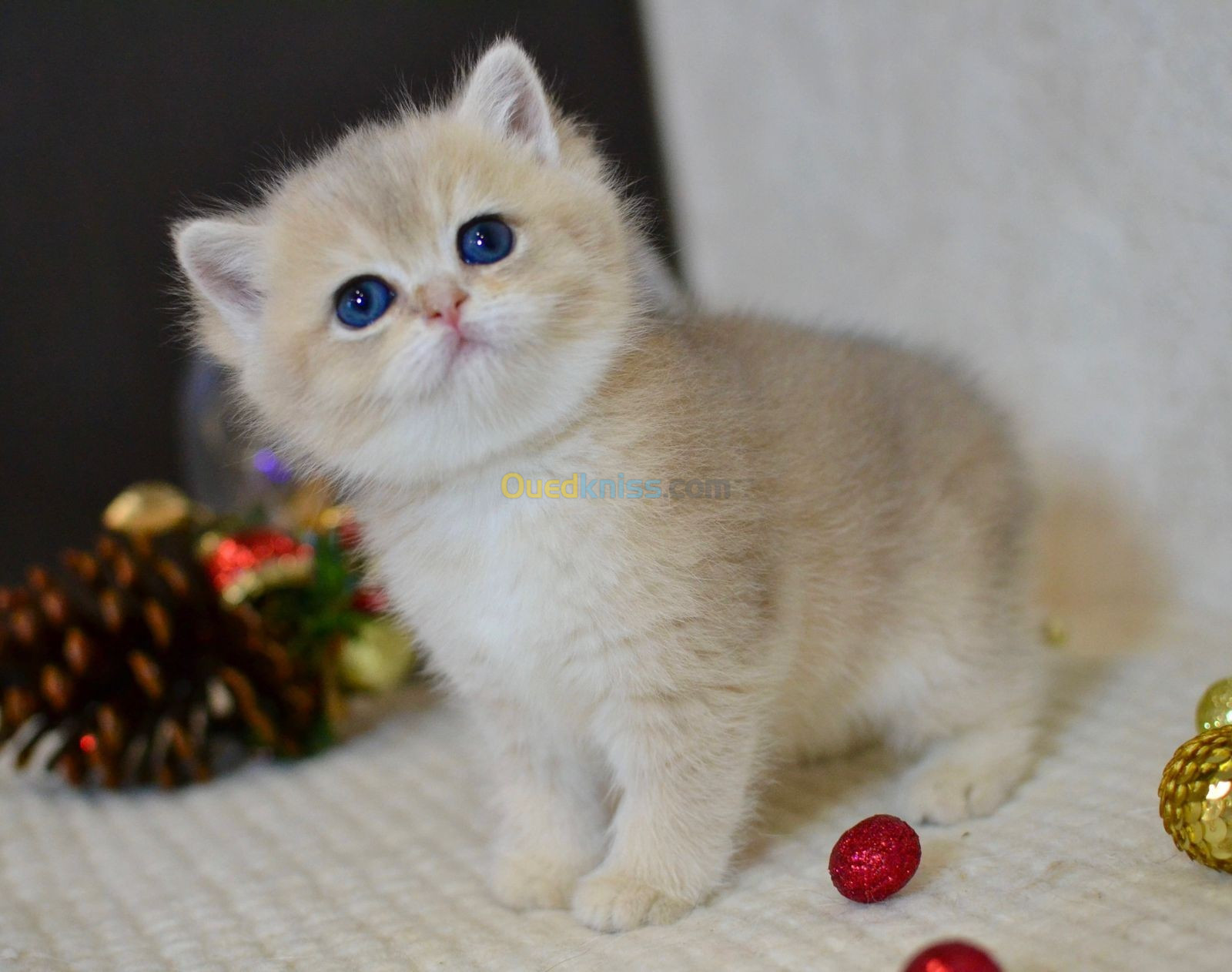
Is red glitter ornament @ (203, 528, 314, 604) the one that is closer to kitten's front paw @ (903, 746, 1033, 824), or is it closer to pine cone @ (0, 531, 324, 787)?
pine cone @ (0, 531, 324, 787)

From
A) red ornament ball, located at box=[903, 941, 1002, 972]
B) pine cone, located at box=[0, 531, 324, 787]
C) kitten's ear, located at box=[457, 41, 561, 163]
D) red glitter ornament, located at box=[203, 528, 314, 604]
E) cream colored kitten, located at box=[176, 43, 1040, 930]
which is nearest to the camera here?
red ornament ball, located at box=[903, 941, 1002, 972]

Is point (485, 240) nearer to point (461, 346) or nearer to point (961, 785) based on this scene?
point (461, 346)

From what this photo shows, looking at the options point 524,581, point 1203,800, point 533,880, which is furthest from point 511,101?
point 1203,800

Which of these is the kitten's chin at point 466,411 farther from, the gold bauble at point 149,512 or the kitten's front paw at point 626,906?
the gold bauble at point 149,512

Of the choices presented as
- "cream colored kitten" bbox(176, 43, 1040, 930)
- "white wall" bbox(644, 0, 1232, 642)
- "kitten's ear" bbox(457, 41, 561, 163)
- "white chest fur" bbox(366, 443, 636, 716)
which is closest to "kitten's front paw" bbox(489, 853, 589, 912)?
"cream colored kitten" bbox(176, 43, 1040, 930)

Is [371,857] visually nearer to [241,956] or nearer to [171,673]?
[241,956]
